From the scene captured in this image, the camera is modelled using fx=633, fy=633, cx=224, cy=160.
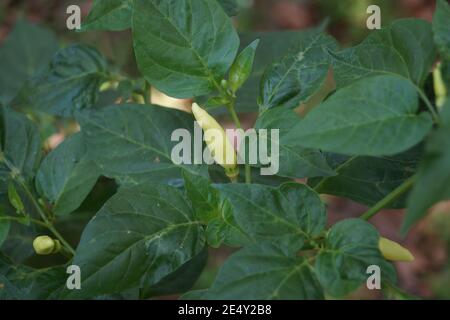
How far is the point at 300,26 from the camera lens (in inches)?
104

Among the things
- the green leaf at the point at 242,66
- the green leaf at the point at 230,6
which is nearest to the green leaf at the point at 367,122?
the green leaf at the point at 242,66

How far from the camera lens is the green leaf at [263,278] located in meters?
0.57

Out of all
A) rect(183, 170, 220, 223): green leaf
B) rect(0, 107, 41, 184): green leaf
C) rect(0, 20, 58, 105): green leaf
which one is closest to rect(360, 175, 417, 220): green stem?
rect(183, 170, 220, 223): green leaf

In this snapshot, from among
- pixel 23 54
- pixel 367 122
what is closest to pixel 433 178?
pixel 367 122

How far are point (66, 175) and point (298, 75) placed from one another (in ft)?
1.08

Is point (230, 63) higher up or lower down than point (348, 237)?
higher up

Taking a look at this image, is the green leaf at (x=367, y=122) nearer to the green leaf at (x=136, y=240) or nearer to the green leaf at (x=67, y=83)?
the green leaf at (x=136, y=240)

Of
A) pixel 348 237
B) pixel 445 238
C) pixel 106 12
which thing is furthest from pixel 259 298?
pixel 445 238

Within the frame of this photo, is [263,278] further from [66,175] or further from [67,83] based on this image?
[67,83]

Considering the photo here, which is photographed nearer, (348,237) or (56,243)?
(348,237)
